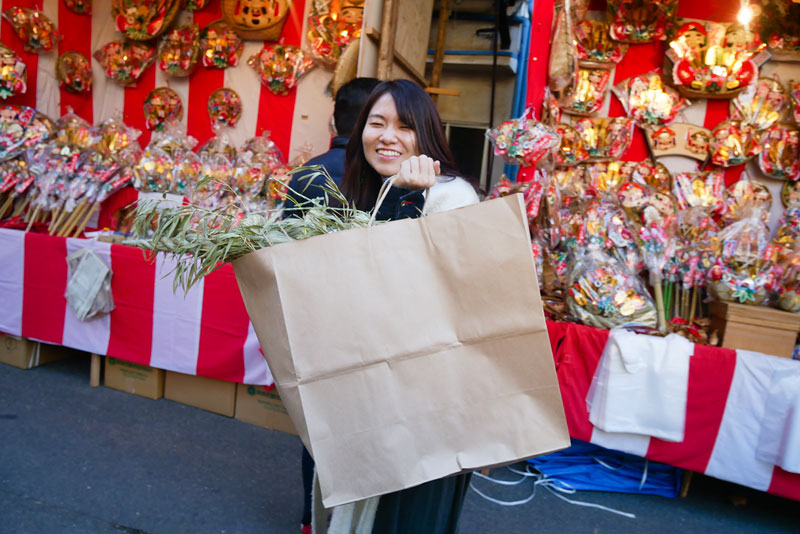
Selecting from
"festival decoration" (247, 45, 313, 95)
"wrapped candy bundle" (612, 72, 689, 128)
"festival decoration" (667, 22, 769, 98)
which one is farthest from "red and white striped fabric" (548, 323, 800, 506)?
"festival decoration" (247, 45, 313, 95)

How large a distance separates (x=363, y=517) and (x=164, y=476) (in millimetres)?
1413

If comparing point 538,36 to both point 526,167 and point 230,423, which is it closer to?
point 526,167

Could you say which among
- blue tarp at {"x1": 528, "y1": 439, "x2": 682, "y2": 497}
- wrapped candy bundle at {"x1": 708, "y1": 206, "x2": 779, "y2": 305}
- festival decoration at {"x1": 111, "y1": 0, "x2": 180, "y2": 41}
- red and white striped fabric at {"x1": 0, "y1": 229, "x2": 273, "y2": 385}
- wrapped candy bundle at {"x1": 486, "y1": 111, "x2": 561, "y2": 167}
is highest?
festival decoration at {"x1": 111, "y1": 0, "x2": 180, "y2": 41}

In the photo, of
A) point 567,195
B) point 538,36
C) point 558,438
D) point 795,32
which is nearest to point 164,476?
point 558,438

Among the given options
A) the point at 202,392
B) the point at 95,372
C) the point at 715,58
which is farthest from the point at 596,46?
the point at 95,372

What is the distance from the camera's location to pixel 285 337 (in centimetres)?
84

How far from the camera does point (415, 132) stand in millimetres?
1296

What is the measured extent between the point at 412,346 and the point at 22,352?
3351 mm

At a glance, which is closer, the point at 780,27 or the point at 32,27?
the point at 780,27

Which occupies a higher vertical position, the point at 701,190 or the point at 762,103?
the point at 762,103

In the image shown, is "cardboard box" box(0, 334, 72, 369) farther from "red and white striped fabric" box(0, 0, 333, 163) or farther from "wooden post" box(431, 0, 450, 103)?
"wooden post" box(431, 0, 450, 103)

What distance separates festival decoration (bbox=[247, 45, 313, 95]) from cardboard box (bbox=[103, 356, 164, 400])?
6.72 ft

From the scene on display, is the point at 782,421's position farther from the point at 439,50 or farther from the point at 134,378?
the point at 134,378

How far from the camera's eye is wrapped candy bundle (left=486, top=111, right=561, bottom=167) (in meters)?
2.29
